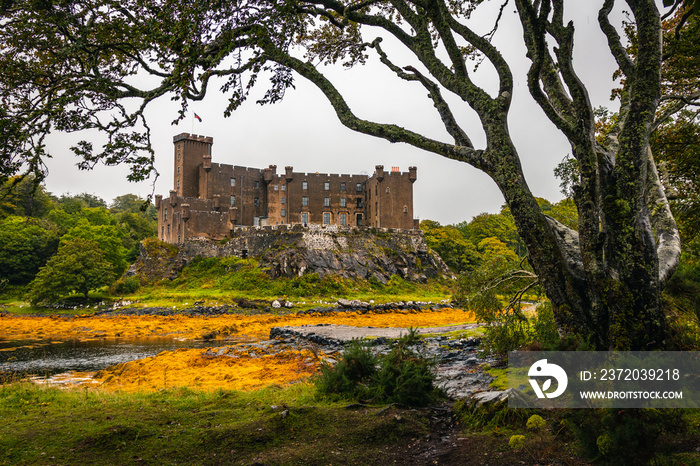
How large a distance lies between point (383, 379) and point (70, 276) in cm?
3756

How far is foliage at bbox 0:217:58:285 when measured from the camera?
46.2 meters

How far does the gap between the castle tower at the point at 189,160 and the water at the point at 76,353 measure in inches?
1422

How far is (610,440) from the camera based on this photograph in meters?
4.48

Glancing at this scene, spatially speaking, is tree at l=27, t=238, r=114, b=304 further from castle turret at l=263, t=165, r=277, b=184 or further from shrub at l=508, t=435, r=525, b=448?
shrub at l=508, t=435, r=525, b=448

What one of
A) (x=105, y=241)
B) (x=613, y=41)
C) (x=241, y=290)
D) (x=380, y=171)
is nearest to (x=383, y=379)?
(x=613, y=41)

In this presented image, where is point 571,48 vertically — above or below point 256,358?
above

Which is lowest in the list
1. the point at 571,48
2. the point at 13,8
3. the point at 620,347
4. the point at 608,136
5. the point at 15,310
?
the point at 15,310

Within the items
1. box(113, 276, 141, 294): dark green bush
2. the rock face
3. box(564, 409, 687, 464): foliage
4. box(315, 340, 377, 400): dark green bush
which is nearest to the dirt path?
box(315, 340, 377, 400): dark green bush

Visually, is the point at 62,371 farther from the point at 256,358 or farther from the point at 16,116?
the point at 16,116

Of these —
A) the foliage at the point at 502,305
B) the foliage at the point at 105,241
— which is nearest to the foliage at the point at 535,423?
the foliage at the point at 502,305

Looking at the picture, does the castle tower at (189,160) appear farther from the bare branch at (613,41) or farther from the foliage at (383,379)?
the bare branch at (613,41)

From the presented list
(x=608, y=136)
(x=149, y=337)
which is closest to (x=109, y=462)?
(x=608, y=136)

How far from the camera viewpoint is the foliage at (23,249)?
46.2 m

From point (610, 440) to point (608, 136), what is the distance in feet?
18.3
